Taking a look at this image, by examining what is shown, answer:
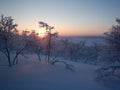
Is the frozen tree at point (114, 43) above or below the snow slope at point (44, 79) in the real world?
above

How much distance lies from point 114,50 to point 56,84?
26.2 feet

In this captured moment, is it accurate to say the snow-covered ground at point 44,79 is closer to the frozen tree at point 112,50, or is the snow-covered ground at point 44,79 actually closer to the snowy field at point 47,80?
the snowy field at point 47,80

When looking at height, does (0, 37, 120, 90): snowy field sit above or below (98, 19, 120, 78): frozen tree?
below

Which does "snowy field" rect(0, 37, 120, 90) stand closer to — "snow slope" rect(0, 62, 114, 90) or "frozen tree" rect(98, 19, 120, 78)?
"snow slope" rect(0, 62, 114, 90)

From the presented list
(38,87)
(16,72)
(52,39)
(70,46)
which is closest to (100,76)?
(38,87)

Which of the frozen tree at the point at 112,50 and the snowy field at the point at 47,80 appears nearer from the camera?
the snowy field at the point at 47,80

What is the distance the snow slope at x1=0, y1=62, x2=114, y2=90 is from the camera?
64.5ft

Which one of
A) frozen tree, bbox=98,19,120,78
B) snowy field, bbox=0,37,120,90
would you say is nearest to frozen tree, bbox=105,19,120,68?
frozen tree, bbox=98,19,120,78

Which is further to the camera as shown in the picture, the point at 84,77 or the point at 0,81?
the point at 84,77

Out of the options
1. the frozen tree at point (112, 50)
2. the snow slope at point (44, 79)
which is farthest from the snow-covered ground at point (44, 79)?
the frozen tree at point (112, 50)

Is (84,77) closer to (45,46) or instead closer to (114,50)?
(114,50)

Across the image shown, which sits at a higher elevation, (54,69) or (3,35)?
(3,35)

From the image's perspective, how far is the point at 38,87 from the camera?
1928 centimetres

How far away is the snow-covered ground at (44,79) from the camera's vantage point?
19.7 metres
